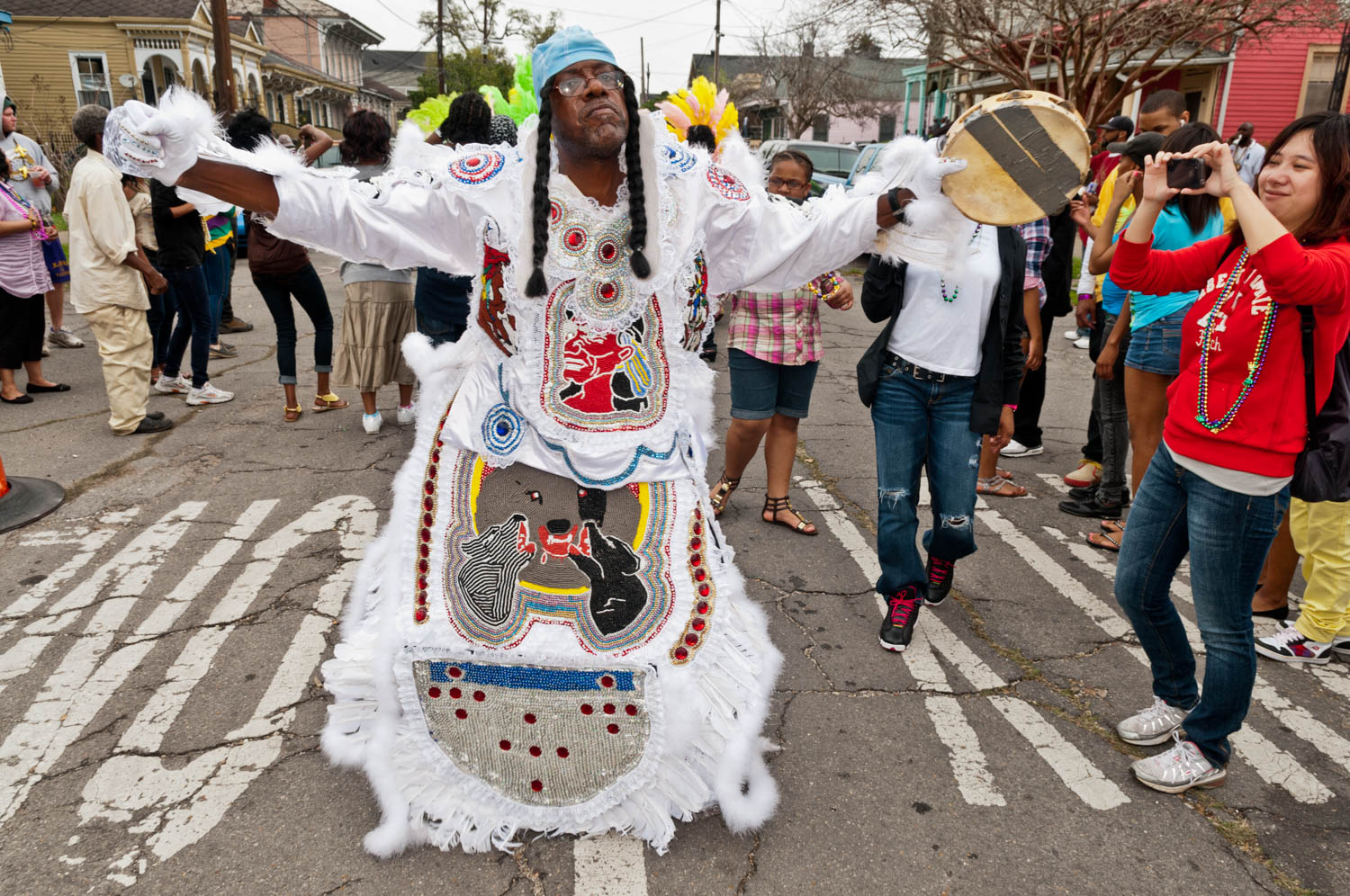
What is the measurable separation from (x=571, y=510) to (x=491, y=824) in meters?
0.86

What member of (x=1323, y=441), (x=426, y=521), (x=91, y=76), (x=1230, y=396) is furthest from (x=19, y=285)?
(x=91, y=76)

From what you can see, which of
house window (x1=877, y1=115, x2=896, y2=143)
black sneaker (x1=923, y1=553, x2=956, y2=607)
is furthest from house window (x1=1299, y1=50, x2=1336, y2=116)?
house window (x1=877, y1=115, x2=896, y2=143)

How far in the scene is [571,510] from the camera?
2.37 metres

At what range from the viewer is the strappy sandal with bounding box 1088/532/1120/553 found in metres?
4.58

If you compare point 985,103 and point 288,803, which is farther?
point 288,803

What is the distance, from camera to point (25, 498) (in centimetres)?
486

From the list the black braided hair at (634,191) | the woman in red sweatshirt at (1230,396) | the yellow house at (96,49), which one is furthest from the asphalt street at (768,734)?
the yellow house at (96,49)

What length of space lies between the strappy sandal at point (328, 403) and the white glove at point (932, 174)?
17.5 ft

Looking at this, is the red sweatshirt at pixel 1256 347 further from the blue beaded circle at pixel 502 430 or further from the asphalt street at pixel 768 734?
the blue beaded circle at pixel 502 430

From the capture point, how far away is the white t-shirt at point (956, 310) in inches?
129

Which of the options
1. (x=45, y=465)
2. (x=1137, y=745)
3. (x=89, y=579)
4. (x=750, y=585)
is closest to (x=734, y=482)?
(x=750, y=585)

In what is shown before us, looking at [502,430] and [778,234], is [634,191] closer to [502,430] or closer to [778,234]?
[778,234]

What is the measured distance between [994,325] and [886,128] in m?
51.7

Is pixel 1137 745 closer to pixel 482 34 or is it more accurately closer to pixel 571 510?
pixel 571 510
